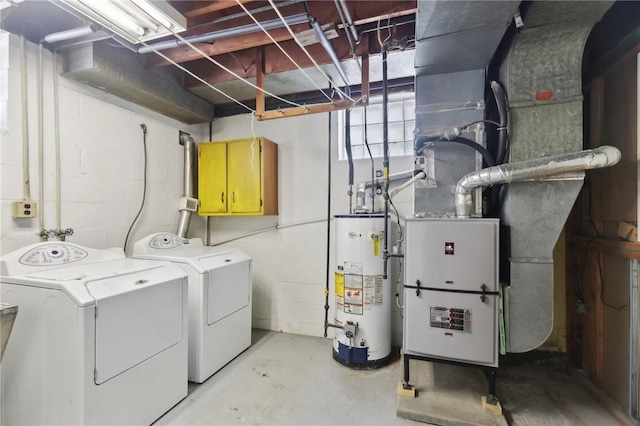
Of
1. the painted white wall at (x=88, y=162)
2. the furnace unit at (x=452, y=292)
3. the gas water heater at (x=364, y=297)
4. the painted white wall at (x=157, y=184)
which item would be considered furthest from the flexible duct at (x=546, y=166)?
the painted white wall at (x=88, y=162)

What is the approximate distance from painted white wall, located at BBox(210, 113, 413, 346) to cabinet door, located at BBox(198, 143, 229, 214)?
349 mm

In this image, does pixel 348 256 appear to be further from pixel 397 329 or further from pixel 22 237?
pixel 22 237

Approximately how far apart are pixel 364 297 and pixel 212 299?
4.30 ft

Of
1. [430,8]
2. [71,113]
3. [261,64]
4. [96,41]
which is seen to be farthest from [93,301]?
[430,8]

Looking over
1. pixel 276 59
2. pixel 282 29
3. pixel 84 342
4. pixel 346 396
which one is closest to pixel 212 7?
pixel 282 29

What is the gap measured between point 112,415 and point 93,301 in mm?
694

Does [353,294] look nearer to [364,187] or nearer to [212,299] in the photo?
[364,187]

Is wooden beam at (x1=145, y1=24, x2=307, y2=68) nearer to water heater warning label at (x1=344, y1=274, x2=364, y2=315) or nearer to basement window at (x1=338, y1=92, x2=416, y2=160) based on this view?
basement window at (x1=338, y1=92, x2=416, y2=160)

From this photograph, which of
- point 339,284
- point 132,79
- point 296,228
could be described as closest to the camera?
point 132,79

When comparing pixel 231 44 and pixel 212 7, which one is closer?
pixel 212 7

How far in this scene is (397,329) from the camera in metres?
2.83

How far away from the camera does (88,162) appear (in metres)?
2.38

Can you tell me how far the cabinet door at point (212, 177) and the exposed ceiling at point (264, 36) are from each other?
67 centimetres

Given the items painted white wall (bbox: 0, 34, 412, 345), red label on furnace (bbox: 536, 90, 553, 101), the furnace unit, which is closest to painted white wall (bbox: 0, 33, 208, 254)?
painted white wall (bbox: 0, 34, 412, 345)
